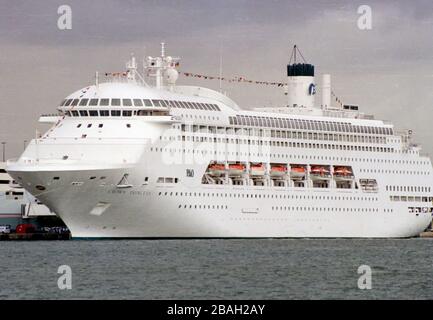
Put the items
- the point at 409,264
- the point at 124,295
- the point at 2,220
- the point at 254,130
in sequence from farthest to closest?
the point at 2,220, the point at 254,130, the point at 409,264, the point at 124,295

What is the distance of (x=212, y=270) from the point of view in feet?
221

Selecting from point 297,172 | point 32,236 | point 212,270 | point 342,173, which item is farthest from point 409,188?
point 212,270

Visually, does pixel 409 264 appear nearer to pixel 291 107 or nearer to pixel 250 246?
pixel 250 246

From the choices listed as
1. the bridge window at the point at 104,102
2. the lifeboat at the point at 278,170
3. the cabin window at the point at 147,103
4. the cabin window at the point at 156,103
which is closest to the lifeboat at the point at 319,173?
the lifeboat at the point at 278,170

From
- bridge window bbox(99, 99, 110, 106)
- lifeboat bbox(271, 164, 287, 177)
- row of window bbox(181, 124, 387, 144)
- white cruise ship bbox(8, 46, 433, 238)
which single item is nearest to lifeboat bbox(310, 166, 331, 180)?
white cruise ship bbox(8, 46, 433, 238)

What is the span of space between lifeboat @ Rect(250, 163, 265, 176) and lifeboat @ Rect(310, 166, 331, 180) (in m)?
5.02

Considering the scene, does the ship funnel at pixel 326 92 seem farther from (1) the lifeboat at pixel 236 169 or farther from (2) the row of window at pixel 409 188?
(1) the lifeboat at pixel 236 169

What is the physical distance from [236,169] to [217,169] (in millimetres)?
1801

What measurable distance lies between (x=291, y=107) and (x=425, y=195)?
43.2 ft

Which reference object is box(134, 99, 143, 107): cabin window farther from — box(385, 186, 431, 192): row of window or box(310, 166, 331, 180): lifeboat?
box(385, 186, 431, 192): row of window

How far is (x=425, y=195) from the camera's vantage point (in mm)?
108000

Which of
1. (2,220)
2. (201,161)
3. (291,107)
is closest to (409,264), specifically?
(201,161)

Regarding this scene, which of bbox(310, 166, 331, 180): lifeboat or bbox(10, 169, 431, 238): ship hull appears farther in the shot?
bbox(310, 166, 331, 180): lifeboat

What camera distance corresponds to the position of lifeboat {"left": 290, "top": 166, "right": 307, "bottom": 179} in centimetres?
9694
